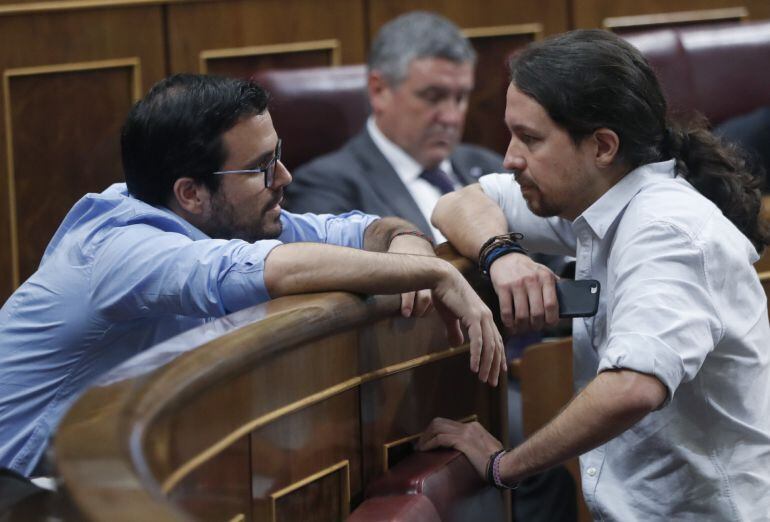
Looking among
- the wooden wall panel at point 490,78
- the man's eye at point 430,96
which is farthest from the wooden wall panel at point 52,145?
the wooden wall panel at point 490,78

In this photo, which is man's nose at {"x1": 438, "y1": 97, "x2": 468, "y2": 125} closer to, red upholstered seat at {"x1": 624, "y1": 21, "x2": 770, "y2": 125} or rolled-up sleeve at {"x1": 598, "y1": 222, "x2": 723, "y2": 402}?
red upholstered seat at {"x1": 624, "y1": 21, "x2": 770, "y2": 125}

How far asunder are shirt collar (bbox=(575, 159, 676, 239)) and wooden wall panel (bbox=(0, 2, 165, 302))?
1585mm

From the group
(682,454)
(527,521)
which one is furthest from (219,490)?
(527,521)

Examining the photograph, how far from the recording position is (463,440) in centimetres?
157

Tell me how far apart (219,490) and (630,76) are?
73cm

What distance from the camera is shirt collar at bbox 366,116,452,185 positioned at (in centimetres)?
272

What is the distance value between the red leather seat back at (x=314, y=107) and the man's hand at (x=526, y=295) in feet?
3.45

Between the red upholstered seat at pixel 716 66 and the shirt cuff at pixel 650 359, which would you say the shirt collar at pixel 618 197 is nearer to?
the shirt cuff at pixel 650 359

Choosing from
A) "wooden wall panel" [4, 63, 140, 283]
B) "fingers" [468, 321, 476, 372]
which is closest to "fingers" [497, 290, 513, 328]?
"fingers" [468, 321, 476, 372]

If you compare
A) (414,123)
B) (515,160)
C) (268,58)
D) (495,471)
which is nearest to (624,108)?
(515,160)

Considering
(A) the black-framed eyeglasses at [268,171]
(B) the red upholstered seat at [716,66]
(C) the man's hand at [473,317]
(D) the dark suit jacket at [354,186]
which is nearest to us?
(C) the man's hand at [473,317]

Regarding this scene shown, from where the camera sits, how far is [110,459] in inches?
36.4

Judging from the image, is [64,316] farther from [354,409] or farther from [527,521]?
[527,521]

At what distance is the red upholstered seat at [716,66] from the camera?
298 cm
